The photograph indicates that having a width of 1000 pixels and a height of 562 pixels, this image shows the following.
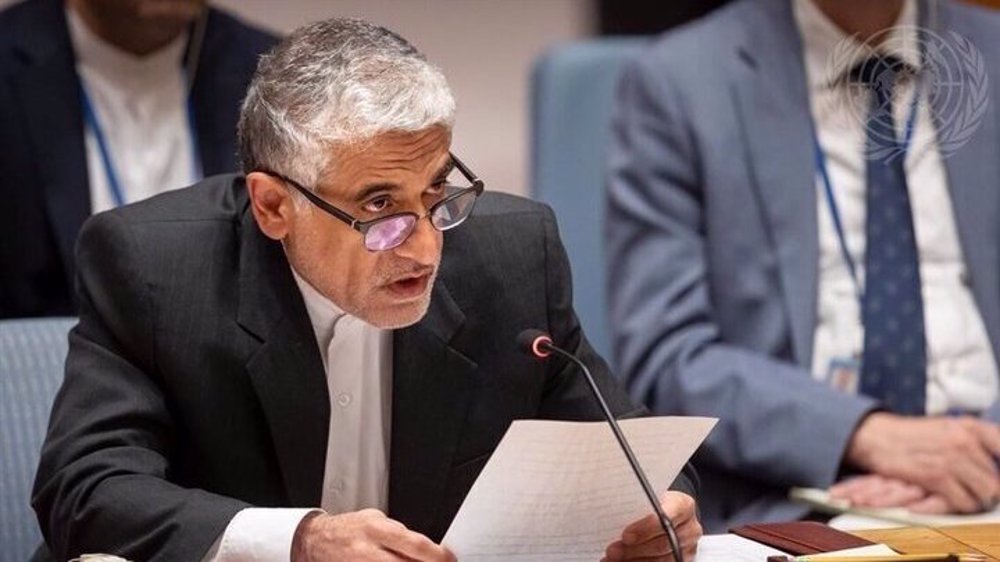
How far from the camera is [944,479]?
9.56 feet

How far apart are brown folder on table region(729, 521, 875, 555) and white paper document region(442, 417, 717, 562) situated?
0.17 meters

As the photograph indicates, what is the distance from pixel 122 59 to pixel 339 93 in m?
1.44

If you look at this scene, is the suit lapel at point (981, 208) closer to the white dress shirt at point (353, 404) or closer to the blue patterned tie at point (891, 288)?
the blue patterned tie at point (891, 288)

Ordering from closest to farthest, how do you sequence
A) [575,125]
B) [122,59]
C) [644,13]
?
[122,59], [575,125], [644,13]

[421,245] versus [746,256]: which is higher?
[421,245]

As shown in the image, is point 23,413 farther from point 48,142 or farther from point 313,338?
point 48,142

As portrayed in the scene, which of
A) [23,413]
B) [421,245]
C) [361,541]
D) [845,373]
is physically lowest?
[845,373]

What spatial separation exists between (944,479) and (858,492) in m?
0.13

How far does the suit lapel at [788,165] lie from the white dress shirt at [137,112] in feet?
3.23

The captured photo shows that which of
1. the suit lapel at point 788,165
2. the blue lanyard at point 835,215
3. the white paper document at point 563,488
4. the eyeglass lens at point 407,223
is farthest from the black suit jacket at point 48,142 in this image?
the white paper document at point 563,488

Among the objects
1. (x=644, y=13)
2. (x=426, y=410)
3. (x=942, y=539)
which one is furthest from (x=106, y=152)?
(x=644, y=13)

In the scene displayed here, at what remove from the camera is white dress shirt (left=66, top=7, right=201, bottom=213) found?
3.32 m

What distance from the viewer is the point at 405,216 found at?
202 cm

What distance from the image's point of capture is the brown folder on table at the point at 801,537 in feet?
6.59
